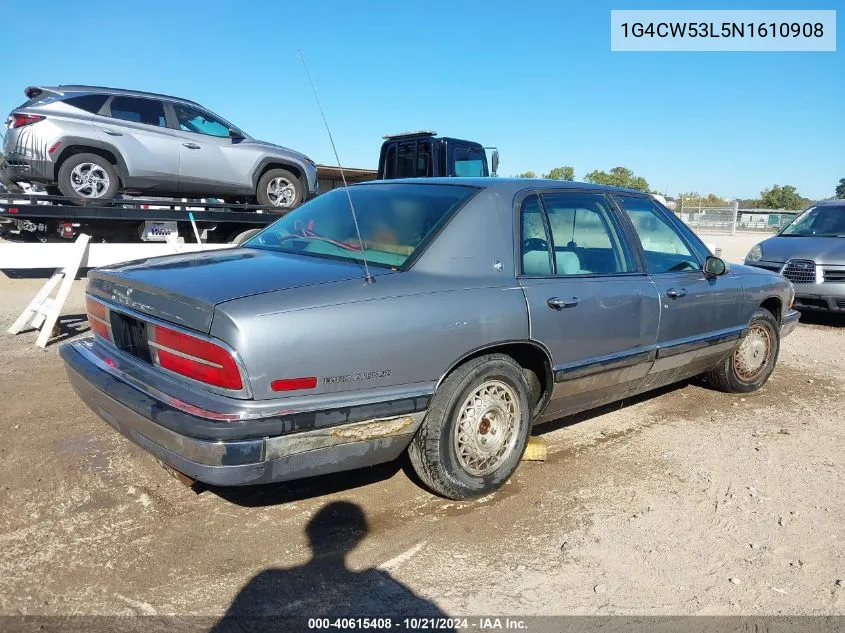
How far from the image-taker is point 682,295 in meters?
4.41

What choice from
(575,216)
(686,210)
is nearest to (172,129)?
(575,216)

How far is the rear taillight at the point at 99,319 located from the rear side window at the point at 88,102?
17.2ft

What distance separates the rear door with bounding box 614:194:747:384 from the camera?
436 cm

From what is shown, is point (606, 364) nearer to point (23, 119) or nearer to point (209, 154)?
point (209, 154)

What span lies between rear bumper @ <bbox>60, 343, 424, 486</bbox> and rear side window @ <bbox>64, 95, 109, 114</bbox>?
5.73m

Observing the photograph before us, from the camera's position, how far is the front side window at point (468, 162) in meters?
12.1

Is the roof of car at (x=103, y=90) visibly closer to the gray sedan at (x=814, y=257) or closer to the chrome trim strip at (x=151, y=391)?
the chrome trim strip at (x=151, y=391)

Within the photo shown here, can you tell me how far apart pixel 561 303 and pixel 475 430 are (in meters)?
0.83

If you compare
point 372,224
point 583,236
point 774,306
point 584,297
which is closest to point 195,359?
point 372,224

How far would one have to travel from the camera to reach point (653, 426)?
4.71m

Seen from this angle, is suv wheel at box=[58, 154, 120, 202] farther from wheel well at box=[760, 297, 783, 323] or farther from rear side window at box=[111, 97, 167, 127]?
wheel well at box=[760, 297, 783, 323]

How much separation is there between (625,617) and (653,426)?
235 centimetres

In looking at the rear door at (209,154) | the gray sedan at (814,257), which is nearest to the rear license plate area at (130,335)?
the rear door at (209,154)

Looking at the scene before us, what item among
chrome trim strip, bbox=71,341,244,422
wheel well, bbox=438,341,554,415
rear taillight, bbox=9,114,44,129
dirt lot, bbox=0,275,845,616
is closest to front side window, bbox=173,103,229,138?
rear taillight, bbox=9,114,44,129
